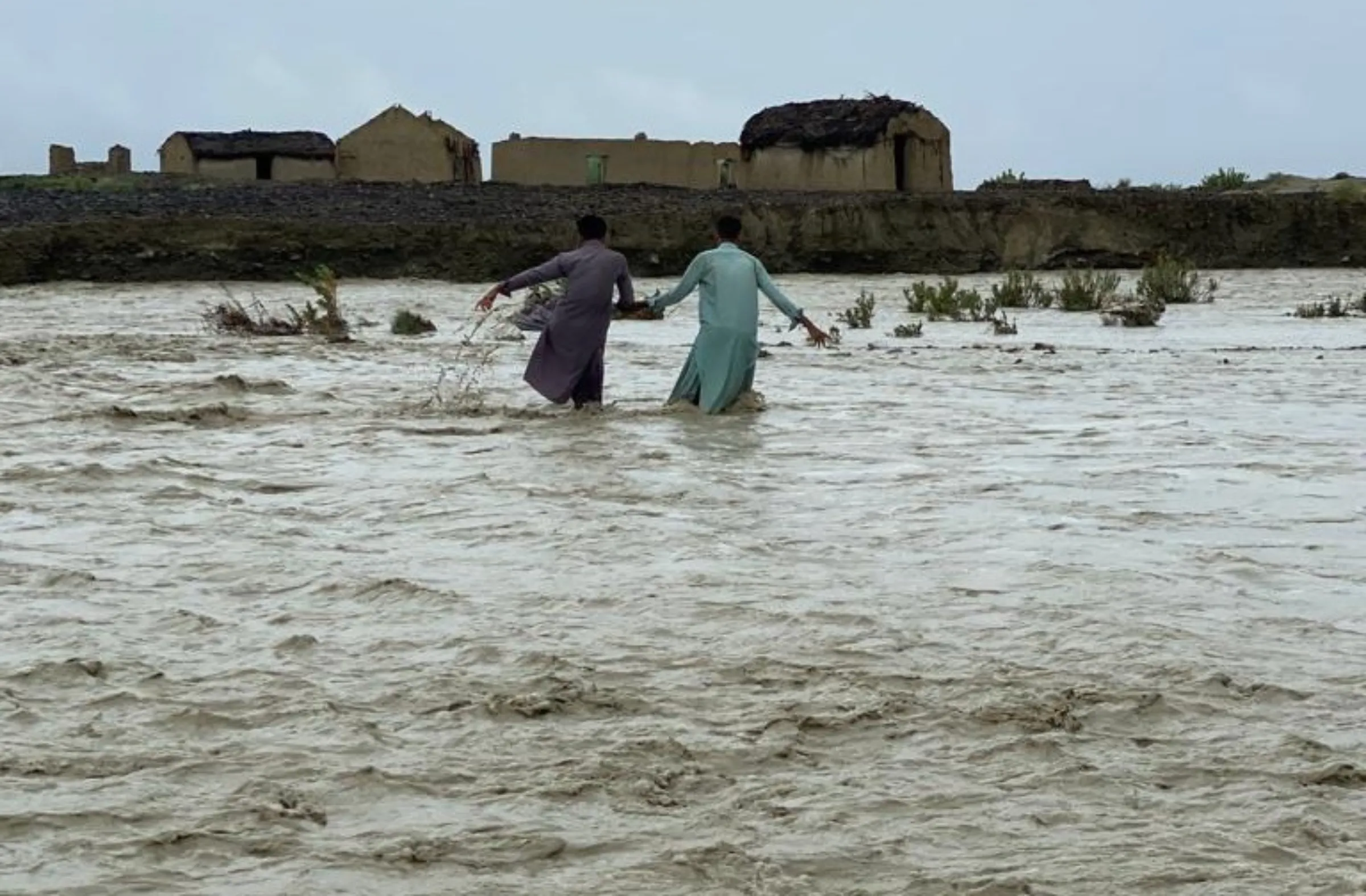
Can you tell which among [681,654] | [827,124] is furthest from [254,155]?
[681,654]

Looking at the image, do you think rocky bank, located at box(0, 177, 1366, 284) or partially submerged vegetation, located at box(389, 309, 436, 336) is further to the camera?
rocky bank, located at box(0, 177, 1366, 284)

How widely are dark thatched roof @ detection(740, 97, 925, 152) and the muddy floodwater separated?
2986cm

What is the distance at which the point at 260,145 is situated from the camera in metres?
44.8

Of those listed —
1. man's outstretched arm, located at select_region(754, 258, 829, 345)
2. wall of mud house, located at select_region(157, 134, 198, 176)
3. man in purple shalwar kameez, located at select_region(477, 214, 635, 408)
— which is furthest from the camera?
wall of mud house, located at select_region(157, 134, 198, 176)

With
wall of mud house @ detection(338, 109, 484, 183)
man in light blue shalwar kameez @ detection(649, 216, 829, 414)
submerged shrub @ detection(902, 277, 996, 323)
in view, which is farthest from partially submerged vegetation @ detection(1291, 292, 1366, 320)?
wall of mud house @ detection(338, 109, 484, 183)

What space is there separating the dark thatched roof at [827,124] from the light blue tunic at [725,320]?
97.4 ft

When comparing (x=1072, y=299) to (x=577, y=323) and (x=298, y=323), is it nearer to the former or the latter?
(x=298, y=323)

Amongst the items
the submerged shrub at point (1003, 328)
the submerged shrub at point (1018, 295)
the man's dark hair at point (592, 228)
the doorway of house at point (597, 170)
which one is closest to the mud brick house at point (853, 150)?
the doorway of house at point (597, 170)

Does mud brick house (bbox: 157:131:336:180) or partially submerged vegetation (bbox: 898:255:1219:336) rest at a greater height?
mud brick house (bbox: 157:131:336:180)

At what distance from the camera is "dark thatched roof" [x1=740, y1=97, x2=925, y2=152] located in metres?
40.8

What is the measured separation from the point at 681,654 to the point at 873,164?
3626 centimetres

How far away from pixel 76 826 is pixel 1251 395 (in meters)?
10.3

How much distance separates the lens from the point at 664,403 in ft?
40.3

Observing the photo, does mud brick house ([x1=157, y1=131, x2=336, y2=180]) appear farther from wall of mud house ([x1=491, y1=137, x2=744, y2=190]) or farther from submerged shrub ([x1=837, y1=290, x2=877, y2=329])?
submerged shrub ([x1=837, y1=290, x2=877, y2=329])
